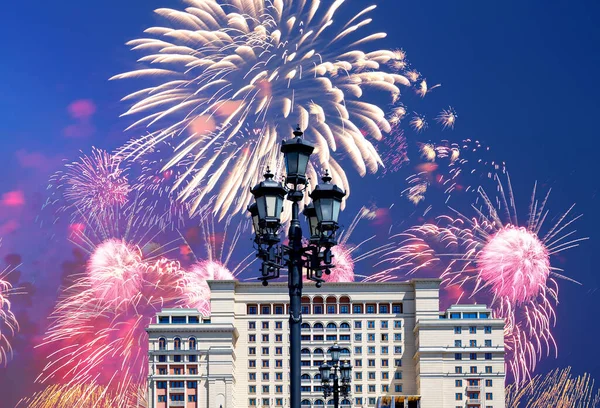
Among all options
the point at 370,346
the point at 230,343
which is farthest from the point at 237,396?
the point at 370,346

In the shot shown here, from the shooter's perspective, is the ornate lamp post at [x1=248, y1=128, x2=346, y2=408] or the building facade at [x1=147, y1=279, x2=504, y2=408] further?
the building facade at [x1=147, y1=279, x2=504, y2=408]

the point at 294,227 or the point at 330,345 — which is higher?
the point at 294,227

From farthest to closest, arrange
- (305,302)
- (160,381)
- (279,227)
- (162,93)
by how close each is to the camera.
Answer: (305,302) < (160,381) < (162,93) < (279,227)

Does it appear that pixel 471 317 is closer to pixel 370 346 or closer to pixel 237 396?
pixel 370 346

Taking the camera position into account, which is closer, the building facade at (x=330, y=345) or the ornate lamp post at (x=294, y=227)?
the ornate lamp post at (x=294, y=227)
